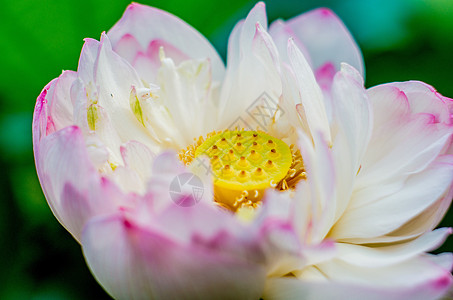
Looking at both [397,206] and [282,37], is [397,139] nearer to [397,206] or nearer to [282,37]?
[397,206]

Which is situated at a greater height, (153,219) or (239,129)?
(153,219)

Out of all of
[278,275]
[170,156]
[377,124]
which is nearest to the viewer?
[170,156]

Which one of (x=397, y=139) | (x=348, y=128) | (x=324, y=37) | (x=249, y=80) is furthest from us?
(x=324, y=37)

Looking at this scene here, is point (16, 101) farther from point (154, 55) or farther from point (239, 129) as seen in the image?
point (239, 129)

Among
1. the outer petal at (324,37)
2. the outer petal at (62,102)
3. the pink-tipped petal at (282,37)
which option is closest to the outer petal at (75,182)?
the outer petal at (62,102)

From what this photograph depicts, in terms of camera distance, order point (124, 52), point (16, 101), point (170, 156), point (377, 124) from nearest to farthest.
Result: point (170, 156)
point (377, 124)
point (124, 52)
point (16, 101)

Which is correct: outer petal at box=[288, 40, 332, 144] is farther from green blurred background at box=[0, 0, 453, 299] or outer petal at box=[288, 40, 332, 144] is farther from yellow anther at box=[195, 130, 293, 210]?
green blurred background at box=[0, 0, 453, 299]

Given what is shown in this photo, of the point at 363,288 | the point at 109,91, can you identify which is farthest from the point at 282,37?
the point at 363,288

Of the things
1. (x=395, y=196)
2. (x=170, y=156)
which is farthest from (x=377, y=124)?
(x=170, y=156)
